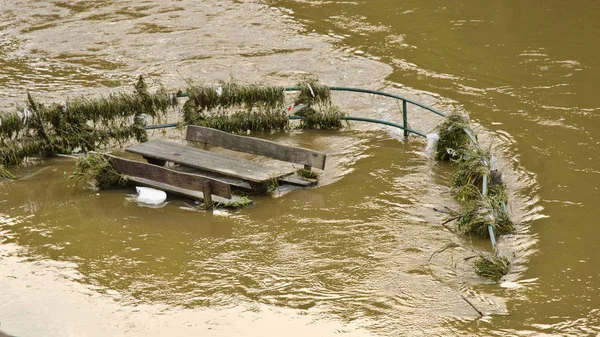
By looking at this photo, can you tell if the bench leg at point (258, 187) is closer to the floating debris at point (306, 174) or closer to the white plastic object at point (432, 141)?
the floating debris at point (306, 174)

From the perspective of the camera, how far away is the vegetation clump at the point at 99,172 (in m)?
12.1

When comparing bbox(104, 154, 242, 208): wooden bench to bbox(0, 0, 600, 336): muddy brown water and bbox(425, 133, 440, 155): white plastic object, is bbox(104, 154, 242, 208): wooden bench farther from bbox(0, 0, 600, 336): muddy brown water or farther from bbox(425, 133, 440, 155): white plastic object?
bbox(425, 133, 440, 155): white plastic object

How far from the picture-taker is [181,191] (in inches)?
472

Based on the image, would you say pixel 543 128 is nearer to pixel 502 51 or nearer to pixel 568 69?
pixel 568 69

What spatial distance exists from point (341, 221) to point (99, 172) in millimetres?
3809

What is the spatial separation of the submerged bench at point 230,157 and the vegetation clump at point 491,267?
143 inches

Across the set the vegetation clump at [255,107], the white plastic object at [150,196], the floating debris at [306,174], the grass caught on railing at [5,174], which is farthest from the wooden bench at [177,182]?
the vegetation clump at [255,107]

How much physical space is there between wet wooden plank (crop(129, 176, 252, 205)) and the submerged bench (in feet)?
1.06

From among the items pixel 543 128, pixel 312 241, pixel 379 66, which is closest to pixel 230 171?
pixel 312 241

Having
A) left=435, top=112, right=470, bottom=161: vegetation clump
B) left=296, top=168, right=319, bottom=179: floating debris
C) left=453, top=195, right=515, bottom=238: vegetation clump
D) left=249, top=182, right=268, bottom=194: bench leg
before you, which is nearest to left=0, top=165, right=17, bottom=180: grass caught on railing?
left=249, top=182, right=268, bottom=194: bench leg

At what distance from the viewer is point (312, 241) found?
34.8 feet

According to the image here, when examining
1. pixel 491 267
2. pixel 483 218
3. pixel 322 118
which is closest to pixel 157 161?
pixel 322 118

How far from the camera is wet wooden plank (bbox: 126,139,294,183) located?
470 inches

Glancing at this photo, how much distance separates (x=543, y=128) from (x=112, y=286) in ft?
29.5
